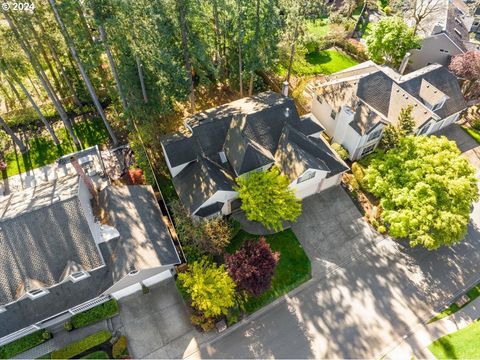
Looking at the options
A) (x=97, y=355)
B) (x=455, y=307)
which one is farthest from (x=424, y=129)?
(x=97, y=355)

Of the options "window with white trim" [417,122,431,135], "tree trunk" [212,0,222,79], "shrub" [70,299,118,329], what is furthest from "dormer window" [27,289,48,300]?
"window with white trim" [417,122,431,135]

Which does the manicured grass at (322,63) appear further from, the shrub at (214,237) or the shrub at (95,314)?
the shrub at (95,314)

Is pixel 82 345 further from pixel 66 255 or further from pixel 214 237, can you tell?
pixel 214 237

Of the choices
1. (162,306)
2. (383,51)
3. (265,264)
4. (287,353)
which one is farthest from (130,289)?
(383,51)

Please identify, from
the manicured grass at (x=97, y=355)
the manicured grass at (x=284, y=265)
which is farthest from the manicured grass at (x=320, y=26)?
the manicured grass at (x=97, y=355)

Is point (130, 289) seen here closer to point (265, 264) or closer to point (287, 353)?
point (265, 264)

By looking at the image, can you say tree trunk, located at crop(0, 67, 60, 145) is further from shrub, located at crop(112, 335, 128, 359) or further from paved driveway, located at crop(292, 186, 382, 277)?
paved driveway, located at crop(292, 186, 382, 277)
